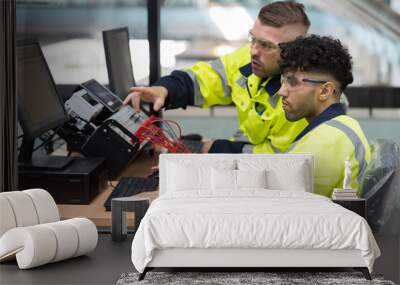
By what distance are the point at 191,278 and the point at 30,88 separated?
188 centimetres

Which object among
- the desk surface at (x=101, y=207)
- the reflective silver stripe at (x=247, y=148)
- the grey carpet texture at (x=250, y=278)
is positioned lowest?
the grey carpet texture at (x=250, y=278)

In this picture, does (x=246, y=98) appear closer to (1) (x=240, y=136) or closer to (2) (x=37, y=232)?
(1) (x=240, y=136)

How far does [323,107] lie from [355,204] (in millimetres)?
697

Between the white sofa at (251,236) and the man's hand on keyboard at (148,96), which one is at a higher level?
the man's hand on keyboard at (148,96)

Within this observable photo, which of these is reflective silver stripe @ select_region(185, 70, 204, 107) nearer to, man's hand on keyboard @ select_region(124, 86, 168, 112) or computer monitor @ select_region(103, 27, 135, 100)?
man's hand on keyboard @ select_region(124, 86, 168, 112)

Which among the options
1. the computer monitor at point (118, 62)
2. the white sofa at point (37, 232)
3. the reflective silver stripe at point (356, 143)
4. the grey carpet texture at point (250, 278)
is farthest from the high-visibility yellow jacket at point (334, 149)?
the white sofa at point (37, 232)

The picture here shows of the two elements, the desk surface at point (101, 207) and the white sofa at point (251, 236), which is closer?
the white sofa at point (251, 236)

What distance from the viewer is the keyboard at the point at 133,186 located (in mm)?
7203

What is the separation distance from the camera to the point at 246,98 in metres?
7.10

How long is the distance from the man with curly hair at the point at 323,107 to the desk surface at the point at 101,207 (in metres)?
0.96

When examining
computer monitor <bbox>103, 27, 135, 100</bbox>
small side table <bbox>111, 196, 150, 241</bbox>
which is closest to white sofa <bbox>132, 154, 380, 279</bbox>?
small side table <bbox>111, 196, 150, 241</bbox>

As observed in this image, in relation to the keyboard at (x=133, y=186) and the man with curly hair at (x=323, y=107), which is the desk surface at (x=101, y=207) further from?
the man with curly hair at (x=323, y=107)

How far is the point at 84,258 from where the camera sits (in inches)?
255

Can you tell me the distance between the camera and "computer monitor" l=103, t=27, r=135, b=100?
7.20 meters
